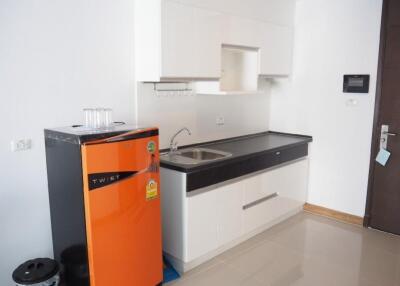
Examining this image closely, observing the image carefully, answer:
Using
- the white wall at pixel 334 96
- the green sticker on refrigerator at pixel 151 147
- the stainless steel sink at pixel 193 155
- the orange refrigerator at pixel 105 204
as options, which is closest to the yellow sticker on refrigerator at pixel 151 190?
the orange refrigerator at pixel 105 204

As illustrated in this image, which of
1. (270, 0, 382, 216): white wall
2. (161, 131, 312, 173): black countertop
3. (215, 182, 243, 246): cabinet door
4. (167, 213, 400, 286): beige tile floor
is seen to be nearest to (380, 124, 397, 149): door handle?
(270, 0, 382, 216): white wall

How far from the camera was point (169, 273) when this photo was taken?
Result: 2859mm

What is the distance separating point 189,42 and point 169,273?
1905 mm

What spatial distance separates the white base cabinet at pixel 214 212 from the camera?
2.79 metres

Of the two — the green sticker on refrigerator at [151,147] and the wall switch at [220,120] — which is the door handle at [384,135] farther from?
the green sticker on refrigerator at [151,147]

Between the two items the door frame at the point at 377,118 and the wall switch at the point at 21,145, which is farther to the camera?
the door frame at the point at 377,118

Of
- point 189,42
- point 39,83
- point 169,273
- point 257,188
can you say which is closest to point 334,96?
point 257,188

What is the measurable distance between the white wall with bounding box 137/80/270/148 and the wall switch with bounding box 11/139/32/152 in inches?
36.1

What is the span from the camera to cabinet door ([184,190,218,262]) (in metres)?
2.78

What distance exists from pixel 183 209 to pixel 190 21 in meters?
1.52

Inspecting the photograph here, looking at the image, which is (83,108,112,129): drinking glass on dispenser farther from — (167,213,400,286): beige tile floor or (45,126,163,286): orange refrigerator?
(167,213,400,286): beige tile floor

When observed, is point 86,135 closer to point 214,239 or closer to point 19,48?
point 19,48

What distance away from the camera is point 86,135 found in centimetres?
205

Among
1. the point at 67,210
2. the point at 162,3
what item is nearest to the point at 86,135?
the point at 67,210
